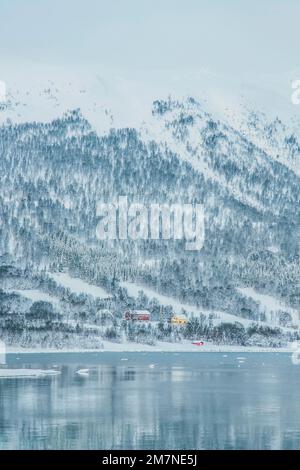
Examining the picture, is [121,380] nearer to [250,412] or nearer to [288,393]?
[288,393]

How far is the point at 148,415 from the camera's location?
450 feet

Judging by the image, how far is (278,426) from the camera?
412ft

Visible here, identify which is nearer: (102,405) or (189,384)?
Result: (102,405)

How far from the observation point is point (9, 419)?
130625 mm

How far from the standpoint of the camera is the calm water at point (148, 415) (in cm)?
11338

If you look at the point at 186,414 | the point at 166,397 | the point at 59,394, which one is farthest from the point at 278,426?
the point at 59,394

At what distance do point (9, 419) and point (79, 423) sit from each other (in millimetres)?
8789

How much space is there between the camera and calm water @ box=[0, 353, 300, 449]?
113 m
